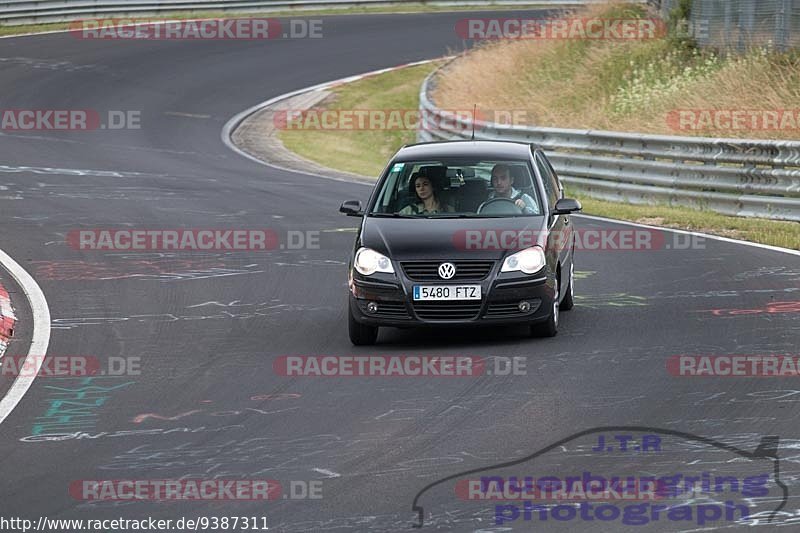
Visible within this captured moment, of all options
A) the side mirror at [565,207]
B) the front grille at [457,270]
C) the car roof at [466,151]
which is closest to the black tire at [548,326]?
the front grille at [457,270]

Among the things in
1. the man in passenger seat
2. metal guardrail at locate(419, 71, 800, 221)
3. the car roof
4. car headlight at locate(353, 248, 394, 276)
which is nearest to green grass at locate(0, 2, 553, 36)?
metal guardrail at locate(419, 71, 800, 221)

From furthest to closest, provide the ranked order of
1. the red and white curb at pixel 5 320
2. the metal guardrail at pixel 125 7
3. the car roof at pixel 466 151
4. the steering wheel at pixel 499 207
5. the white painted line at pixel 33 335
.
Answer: the metal guardrail at pixel 125 7 < the car roof at pixel 466 151 < the steering wheel at pixel 499 207 < the red and white curb at pixel 5 320 < the white painted line at pixel 33 335

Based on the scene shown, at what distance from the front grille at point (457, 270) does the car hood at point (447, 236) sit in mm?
51

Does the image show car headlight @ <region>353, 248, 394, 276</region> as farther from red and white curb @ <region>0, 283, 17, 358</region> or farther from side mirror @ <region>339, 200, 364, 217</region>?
red and white curb @ <region>0, 283, 17, 358</region>

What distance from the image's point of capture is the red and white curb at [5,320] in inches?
472

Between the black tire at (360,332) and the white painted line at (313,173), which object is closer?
the black tire at (360,332)

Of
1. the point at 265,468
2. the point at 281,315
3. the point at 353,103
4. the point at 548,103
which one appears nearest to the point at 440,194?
the point at 281,315

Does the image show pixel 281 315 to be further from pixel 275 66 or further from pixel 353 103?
pixel 275 66

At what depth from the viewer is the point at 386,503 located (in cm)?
732

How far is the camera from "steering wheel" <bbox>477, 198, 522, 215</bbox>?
39.7 ft

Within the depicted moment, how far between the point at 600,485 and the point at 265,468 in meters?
1.91

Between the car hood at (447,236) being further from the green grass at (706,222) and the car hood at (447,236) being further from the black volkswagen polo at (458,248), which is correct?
the green grass at (706,222)

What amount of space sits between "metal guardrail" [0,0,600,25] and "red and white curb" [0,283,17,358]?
30176 millimetres

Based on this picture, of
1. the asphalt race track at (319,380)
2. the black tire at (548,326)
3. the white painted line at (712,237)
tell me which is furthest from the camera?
the white painted line at (712,237)
